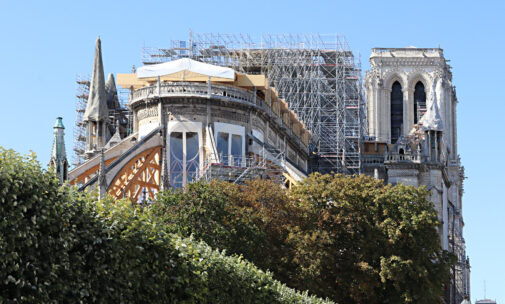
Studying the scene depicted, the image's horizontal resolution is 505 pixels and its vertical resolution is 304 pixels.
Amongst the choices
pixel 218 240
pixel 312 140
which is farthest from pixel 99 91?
pixel 218 240

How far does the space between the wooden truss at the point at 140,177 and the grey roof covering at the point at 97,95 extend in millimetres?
9728

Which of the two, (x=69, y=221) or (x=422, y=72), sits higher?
(x=422, y=72)

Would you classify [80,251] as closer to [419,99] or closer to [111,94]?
[111,94]

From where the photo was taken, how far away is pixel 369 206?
59.9 meters

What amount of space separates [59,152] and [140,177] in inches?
813

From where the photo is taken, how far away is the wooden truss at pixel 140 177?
7006 centimetres

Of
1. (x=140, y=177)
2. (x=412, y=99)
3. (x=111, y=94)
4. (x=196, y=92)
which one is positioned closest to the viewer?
(x=140, y=177)

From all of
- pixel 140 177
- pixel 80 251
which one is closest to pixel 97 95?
pixel 140 177

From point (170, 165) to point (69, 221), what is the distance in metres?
46.9

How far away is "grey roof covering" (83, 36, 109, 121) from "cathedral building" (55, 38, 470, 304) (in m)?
0.07

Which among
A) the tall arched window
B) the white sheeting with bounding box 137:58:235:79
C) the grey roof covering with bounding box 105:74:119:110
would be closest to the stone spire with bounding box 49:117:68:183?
the white sheeting with bounding box 137:58:235:79

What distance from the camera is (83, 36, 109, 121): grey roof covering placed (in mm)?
82500

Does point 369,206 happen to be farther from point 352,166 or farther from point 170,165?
point 352,166

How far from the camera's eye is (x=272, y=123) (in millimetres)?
80875
